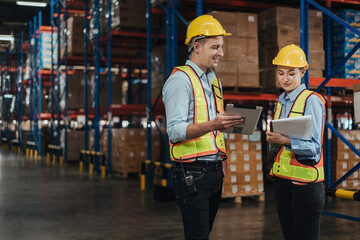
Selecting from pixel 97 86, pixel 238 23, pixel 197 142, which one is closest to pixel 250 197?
pixel 238 23

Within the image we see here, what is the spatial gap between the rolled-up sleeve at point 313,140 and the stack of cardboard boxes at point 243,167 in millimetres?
4934

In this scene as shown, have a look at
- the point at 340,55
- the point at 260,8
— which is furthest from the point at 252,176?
the point at 260,8

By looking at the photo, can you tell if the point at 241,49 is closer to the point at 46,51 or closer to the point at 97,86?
the point at 97,86

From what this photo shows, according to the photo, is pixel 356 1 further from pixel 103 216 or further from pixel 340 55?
pixel 103 216

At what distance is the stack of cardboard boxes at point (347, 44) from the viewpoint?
854cm

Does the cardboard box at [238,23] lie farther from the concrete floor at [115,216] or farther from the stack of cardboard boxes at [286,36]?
the concrete floor at [115,216]

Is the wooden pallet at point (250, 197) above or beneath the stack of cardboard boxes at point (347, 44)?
beneath

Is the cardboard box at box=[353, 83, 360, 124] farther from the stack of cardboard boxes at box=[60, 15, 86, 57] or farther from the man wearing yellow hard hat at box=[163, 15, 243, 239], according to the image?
the stack of cardboard boxes at box=[60, 15, 86, 57]

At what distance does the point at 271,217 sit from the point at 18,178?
8021mm

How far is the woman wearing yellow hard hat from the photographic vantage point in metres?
2.97

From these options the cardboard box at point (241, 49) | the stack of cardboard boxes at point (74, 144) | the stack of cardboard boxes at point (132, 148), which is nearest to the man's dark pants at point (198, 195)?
the cardboard box at point (241, 49)

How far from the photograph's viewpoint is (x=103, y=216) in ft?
23.6

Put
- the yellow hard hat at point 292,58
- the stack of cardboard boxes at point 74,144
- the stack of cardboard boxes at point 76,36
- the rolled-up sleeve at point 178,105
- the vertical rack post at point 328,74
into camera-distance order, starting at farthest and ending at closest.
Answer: the stack of cardboard boxes at point 74,144 → the stack of cardboard boxes at point 76,36 → the vertical rack post at point 328,74 → the yellow hard hat at point 292,58 → the rolled-up sleeve at point 178,105

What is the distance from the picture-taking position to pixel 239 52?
835cm
